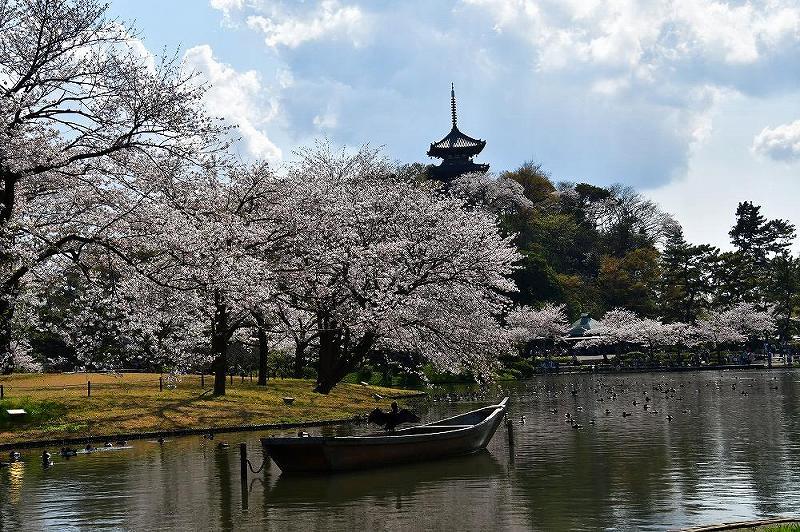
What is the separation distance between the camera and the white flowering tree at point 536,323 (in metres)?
89.8

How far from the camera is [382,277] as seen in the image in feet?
138

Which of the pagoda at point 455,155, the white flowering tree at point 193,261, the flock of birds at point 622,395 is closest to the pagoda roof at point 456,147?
the pagoda at point 455,155

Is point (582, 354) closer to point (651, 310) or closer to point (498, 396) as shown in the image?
point (651, 310)

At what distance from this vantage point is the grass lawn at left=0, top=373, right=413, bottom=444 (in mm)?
31016

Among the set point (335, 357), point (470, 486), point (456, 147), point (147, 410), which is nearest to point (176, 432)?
point (147, 410)

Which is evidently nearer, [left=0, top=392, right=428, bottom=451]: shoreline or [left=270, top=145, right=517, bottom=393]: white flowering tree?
[left=0, top=392, right=428, bottom=451]: shoreline

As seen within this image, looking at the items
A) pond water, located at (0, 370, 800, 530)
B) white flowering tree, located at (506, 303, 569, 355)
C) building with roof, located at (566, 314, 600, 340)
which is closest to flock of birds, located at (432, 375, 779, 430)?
pond water, located at (0, 370, 800, 530)

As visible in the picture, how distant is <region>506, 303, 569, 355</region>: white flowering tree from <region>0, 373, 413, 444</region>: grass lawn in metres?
45.4

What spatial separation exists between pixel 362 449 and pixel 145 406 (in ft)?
49.7

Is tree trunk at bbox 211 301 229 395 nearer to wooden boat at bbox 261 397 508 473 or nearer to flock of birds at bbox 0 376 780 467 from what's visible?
flock of birds at bbox 0 376 780 467

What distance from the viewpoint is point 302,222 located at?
139 ft

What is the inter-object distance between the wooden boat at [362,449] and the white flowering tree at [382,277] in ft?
53.2

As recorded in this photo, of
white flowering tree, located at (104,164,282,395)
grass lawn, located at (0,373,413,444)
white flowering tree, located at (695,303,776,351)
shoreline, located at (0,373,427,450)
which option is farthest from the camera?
white flowering tree, located at (695,303,776,351)

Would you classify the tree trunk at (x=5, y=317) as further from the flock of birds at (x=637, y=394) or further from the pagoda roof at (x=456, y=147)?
the pagoda roof at (x=456, y=147)
